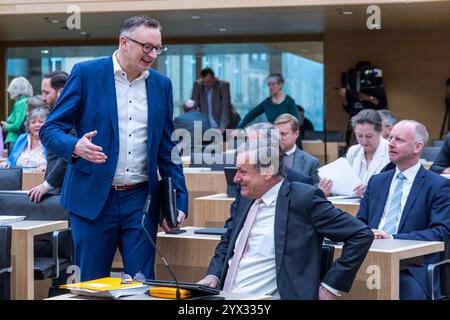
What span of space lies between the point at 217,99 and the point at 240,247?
38.7ft

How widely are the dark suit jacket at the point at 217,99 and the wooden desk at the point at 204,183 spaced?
773 cm

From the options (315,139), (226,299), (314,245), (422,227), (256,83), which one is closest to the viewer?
(226,299)

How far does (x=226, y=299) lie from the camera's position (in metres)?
3.24

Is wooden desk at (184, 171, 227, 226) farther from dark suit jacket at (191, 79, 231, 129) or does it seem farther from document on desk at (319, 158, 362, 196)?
dark suit jacket at (191, 79, 231, 129)

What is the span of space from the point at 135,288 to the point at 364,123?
13.6 ft

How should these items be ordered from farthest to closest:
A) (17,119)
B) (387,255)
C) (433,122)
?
(433,122)
(17,119)
(387,255)

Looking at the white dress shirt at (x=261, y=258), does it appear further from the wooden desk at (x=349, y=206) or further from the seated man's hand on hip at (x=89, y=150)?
the wooden desk at (x=349, y=206)

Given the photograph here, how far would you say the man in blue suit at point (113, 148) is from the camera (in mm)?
4230

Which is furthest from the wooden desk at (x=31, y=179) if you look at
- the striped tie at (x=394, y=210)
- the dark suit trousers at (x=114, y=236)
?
the dark suit trousers at (x=114, y=236)

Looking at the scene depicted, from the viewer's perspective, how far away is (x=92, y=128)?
14.1 ft

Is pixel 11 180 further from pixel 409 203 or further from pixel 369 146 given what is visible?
pixel 409 203

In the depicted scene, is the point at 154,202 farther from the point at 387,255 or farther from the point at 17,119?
the point at 17,119
